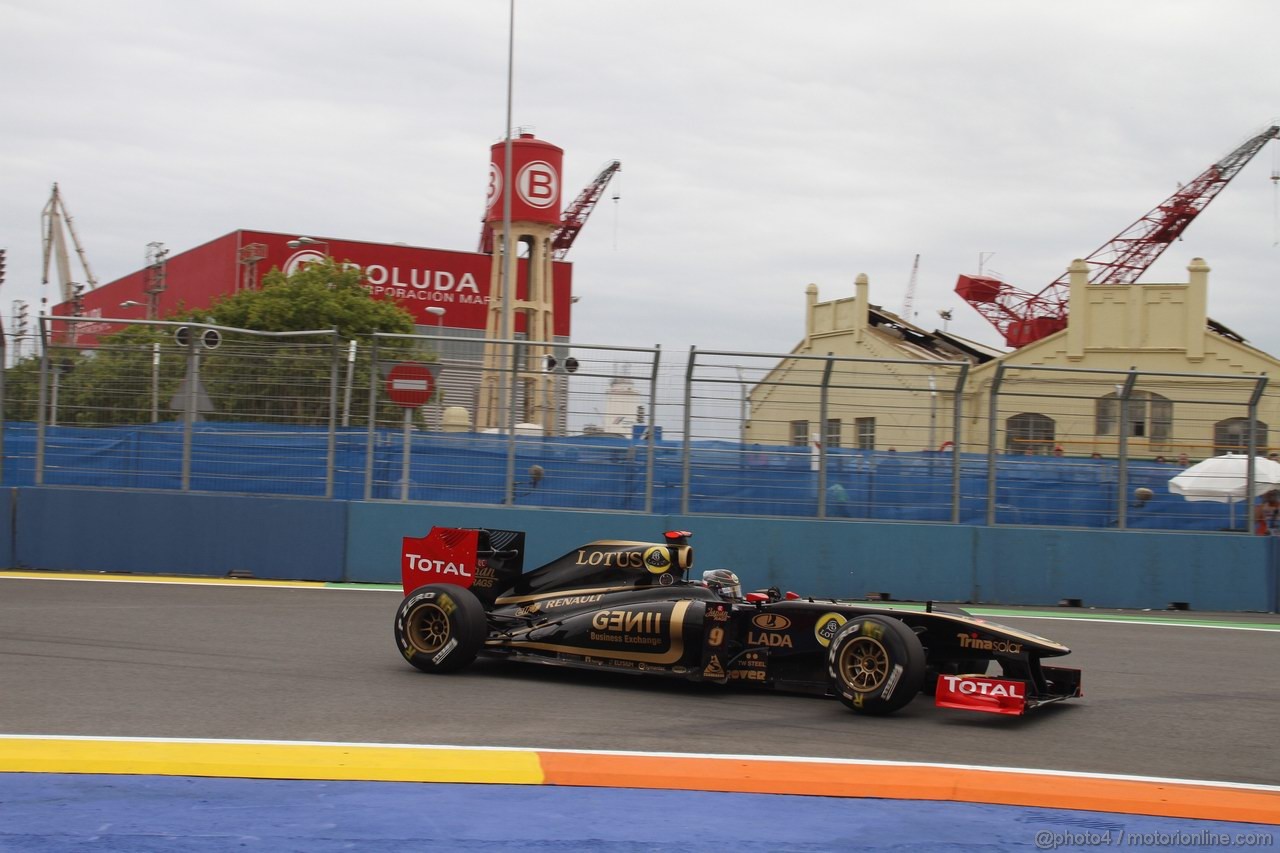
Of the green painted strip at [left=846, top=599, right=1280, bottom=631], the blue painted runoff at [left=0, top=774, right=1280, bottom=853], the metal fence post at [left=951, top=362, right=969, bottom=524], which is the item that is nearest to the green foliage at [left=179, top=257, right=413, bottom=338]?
the metal fence post at [left=951, top=362, right=969, bottom=524]

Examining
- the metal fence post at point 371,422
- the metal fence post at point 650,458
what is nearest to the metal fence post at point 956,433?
the metal fence post at point 650,458

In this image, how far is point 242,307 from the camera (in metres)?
42.0

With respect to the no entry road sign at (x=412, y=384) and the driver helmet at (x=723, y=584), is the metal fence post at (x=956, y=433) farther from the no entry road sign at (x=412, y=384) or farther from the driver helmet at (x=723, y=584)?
the driver helmet at (x=723, y=584)

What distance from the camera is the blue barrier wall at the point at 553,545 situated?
13.6 metres

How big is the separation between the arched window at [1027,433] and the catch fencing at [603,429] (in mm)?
19

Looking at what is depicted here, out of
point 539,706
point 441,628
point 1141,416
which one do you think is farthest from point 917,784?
point 1141,416

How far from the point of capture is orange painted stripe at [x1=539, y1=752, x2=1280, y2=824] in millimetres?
5340

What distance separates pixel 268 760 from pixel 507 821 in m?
1.41

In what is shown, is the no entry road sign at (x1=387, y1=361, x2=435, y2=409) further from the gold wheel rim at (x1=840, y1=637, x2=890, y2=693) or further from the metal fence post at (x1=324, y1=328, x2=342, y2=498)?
the gold wheel rim at (x1=840, y1=637, x2=890, y2=693)

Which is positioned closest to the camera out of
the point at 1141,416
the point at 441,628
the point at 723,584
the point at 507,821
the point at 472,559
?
the point at 507,821

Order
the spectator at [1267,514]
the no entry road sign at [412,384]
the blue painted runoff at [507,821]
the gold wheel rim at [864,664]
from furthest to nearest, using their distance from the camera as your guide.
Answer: the spectator at [1267,514] < the no entry road sign at [412,384] < the gold wheel rim at [864,664] < the blue painted runoff at [507,821]

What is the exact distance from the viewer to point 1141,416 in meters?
13.7

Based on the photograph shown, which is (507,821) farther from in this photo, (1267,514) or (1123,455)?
(1267,514)

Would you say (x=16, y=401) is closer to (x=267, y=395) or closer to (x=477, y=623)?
(x=267, y=395)
